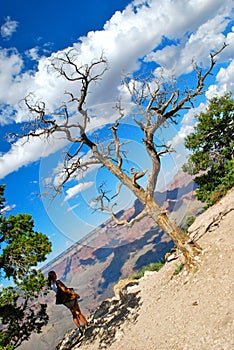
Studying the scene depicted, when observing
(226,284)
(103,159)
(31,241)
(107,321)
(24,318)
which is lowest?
(226,284)

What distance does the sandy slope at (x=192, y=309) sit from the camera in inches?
242

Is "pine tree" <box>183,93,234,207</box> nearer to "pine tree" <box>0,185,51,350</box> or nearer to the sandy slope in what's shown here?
the sandy slope

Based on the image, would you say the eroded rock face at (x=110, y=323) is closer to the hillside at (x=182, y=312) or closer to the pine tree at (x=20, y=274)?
the hillside at (x=182, y=312)

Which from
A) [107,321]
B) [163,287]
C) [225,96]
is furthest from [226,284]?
[225,96]

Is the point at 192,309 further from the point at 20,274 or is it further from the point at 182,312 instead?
the point at 20,274

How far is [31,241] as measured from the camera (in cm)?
880

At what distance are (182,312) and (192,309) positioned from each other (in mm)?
357

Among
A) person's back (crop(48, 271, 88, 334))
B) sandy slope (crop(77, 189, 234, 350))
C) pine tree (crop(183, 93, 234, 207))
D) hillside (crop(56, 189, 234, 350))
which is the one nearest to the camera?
sandy slope (crop(77, 189, 234, 350))

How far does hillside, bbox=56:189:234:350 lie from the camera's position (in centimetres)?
628

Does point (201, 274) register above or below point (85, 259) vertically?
below

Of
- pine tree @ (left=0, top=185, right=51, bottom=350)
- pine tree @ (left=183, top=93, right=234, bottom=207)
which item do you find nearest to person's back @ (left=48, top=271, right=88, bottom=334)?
pine tree @ (left=0, top=185, right=51, bottom=350)

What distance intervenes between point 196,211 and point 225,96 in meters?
13.7

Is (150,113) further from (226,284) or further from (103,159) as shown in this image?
(226,284)

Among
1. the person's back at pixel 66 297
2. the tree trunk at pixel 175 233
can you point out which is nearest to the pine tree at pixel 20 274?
the person's back at pixel 66 297
